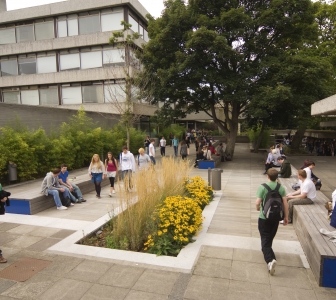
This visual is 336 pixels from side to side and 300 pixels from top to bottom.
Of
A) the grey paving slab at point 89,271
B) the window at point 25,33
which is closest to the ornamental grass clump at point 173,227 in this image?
the grey paving slab at point 89,271

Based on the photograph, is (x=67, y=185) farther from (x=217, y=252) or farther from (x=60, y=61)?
(x=60, y=61)

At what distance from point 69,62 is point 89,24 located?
13.0 feet

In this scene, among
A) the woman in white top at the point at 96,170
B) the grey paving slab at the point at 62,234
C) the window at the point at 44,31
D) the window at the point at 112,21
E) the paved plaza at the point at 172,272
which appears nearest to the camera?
the paved plaza at the point at 172,272

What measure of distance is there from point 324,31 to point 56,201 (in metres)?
23.5

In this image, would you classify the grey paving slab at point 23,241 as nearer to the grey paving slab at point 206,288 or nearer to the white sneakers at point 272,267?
the grey paving slab at point 206,288

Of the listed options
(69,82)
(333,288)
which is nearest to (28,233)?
(333,288)

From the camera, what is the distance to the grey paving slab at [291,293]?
3.36 meters

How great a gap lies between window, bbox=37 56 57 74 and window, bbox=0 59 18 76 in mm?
3021

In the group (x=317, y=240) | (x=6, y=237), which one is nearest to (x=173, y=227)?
(x=317, y=240)

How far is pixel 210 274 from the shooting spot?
3896 millimetres

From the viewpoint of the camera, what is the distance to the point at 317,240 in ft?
13.0

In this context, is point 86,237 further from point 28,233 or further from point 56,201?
point 56,201

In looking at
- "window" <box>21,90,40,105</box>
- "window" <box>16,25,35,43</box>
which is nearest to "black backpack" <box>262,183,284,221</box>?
"window" <box>21,90,40,105</box>

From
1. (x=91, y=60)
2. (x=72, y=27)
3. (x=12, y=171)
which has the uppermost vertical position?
(x=72, y=27)
